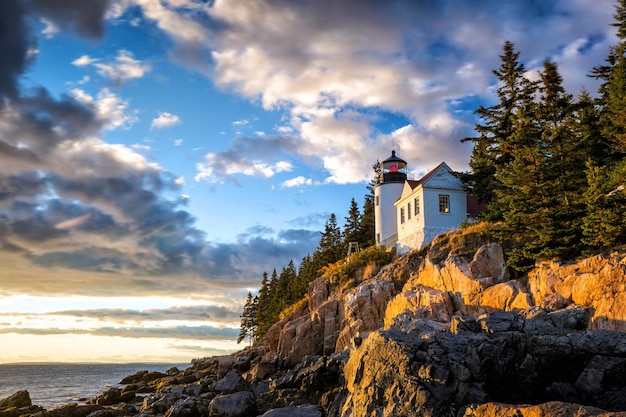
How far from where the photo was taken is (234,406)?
19125 millimetres

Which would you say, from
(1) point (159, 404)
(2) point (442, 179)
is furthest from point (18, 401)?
(2) point (442, 179)

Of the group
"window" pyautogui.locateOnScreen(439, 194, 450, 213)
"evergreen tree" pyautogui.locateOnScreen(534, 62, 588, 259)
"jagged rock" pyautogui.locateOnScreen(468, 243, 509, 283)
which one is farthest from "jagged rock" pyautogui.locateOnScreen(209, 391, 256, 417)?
"window" pyautogui.locateOnScreen(439, 194, 450, 213)

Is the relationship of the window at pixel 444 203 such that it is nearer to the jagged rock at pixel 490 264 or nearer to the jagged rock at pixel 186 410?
the jagged rock at pixel 490 264

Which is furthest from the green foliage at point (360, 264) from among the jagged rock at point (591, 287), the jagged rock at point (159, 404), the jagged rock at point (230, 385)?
the jagged rock at point (159, 404)

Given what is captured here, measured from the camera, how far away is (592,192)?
72.4ft

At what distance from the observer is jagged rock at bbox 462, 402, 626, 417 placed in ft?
27.3

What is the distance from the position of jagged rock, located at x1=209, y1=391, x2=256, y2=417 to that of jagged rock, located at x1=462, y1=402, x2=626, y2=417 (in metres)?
11.5

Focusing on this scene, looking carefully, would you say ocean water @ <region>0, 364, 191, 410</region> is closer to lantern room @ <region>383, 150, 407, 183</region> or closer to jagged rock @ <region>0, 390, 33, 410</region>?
jagged rock @ <region>0, 390, 33, 410</region>

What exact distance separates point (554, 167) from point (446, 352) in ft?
55.6

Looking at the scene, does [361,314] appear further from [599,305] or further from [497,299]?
[599,305]

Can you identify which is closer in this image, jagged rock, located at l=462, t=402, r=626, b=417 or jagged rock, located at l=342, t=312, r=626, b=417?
jagged rock, located at l=462, t=402, r=626, b=417

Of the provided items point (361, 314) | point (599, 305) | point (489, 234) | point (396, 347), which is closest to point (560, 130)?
point (489, 234)

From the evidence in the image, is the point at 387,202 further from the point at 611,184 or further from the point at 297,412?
the point at 297,412

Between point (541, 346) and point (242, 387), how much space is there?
703 inches
